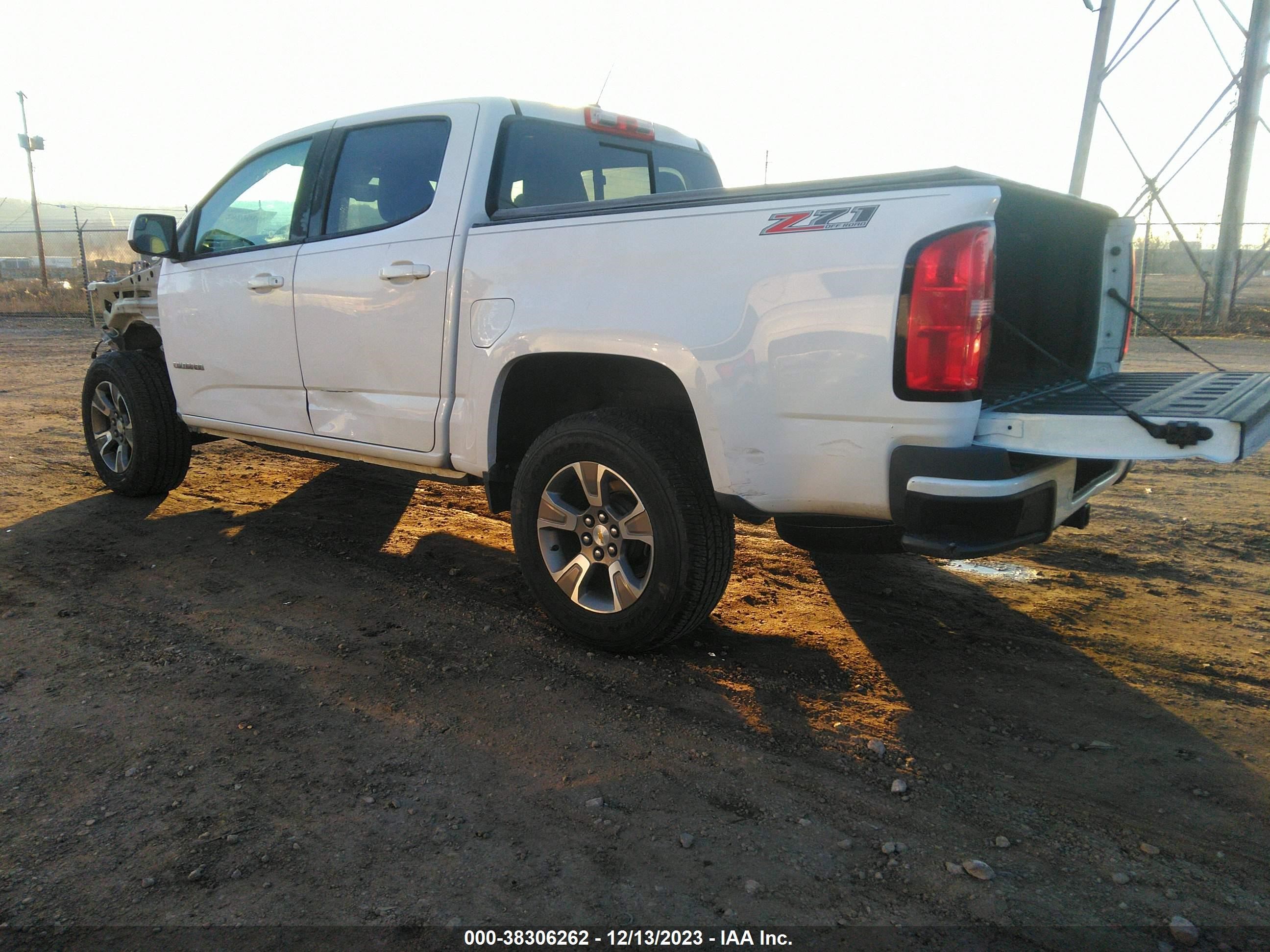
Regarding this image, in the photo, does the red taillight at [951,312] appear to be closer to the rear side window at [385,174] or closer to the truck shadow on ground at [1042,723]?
the truck shadow on ground at [1042,723]

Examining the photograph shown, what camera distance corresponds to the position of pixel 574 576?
11.4ft

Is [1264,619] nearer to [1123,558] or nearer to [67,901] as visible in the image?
[1123,558]

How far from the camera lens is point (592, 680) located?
10.8 ft

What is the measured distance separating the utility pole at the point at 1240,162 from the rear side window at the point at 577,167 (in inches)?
600

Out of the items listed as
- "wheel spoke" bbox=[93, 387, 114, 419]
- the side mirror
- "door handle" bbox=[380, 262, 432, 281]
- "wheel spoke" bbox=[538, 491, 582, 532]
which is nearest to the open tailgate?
"wheel spoke" bbox=[538, 491, 582, 532]

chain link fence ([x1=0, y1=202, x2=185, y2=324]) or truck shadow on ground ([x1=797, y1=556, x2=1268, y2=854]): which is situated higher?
chain link fence ([x1=0, y1=202, x2=185, y2=324])

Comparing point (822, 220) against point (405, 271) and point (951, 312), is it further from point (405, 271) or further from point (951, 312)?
point (405, 271)

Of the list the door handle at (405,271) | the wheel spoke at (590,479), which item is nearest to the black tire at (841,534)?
the wheel spoke at (590,479)

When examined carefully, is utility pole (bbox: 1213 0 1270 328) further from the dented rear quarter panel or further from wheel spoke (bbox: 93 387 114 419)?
wheel spoke (bbox: 93 387 114 419)

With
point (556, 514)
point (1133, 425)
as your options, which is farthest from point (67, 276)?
point (1133, 425)

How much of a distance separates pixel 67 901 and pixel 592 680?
5.51 ft

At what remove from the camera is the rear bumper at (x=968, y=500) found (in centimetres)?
258

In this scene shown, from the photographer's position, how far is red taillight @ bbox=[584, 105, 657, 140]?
14.2 feet

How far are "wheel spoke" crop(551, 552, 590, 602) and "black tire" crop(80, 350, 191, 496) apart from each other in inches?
127
